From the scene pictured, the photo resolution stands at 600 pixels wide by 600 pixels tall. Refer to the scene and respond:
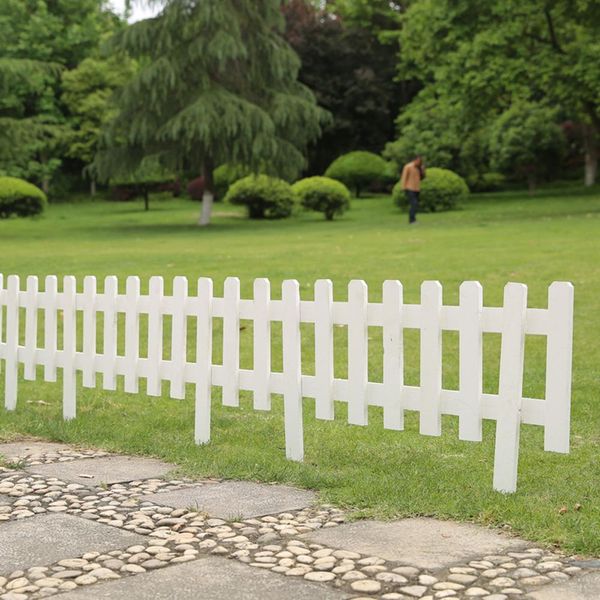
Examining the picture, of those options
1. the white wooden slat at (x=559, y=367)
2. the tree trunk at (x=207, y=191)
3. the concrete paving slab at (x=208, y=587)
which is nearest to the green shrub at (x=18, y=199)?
the tree trunk at (x=207, y=191)

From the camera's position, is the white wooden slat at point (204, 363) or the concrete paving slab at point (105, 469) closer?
the concrete paving slab at point (105, 469)

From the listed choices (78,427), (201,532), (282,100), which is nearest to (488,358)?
(78,427)

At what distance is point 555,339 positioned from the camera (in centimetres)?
532

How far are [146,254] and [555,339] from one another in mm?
16078

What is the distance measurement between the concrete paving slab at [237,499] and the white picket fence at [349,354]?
2.41ft

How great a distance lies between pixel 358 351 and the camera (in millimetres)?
6125

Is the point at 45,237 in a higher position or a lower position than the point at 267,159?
lower

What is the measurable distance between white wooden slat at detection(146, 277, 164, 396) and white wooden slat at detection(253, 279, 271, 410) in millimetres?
885

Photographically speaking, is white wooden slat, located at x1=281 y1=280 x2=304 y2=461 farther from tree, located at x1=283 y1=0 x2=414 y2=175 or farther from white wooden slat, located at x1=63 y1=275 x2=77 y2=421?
tree, located at x1=283 y1=0 x2=414 y2=175

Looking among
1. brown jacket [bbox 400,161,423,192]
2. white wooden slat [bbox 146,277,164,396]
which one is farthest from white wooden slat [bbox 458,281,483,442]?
brown jacket [bbox 400,161,423,192]

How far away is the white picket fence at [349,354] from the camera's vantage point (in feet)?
17.8

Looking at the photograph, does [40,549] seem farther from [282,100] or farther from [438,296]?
[282,100]

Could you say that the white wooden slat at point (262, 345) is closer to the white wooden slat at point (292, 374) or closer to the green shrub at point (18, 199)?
the white wooden slat at point (292, 374)

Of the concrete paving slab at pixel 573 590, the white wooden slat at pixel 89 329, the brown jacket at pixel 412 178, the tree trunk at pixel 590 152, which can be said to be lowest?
the concrete paving slab at pixel 573 590
